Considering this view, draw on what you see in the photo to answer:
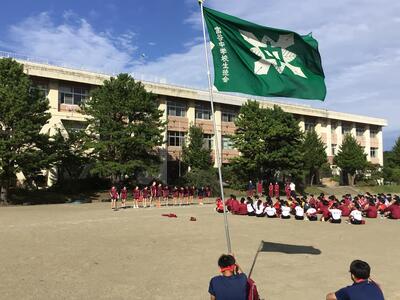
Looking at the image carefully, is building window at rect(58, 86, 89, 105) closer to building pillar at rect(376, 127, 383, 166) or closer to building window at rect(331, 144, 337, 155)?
building window at rect(331, 144, 337, 155)

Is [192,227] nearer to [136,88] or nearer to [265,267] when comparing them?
[265,267]

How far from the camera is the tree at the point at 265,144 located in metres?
45.4

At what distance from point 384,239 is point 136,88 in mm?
28667

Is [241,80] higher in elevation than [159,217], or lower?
higher

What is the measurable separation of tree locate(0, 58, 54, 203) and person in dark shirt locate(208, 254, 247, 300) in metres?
27.8

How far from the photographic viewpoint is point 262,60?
30.2ft

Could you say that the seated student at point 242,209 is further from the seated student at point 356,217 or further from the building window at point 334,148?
the building window at point 334,148

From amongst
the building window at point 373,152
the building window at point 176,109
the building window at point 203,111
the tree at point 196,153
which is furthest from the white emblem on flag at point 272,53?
the building window at point 373,152

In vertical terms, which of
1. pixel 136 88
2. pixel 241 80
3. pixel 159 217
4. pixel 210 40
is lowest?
pixel 159 217

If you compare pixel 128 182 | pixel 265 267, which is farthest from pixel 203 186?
pixel 265 267

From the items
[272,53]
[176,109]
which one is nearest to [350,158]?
[176,109]

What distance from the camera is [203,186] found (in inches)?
1695

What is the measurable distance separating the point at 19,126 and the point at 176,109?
24262mm

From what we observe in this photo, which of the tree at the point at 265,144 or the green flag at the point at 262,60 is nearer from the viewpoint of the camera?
the green flag at the point at 262,60
